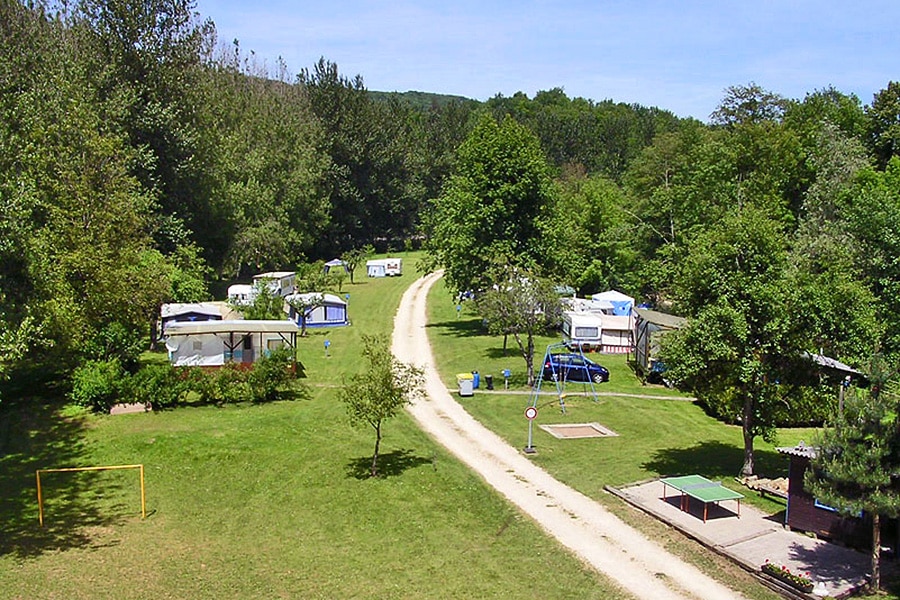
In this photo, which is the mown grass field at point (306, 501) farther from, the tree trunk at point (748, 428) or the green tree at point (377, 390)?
the green tree at point (377, 390)

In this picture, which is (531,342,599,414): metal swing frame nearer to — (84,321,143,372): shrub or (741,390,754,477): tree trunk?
(741,390,754,477): tree trunk

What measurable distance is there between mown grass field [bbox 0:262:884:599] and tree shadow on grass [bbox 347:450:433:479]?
9 centimetres

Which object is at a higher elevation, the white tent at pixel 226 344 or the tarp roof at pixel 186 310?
the tarp roof at pixel 186 310

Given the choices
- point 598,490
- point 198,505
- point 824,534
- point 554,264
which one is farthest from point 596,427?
point 554,264

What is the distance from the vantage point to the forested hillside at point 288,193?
22.6m

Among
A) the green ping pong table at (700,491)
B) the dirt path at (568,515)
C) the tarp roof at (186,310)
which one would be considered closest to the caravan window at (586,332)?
the dirt path at (568,515)

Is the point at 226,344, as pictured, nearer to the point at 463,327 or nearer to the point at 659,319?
the point at 463,327

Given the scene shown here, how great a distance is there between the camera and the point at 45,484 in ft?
69.0

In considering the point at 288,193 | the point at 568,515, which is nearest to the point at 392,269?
the point at 288,193

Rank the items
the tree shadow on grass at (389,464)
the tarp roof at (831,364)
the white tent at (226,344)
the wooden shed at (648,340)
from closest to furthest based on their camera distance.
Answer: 1. the tarp roof at (831,364)
2. the tree shadow on grass at (389,464)
3. the white tent at (226,344)
4. the wooden shed at (648,340)

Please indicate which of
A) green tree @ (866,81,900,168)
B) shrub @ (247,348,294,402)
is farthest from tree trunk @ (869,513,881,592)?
green tree @ (866,81,900,168)

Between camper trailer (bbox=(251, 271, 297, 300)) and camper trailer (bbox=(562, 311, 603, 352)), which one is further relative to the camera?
camper trailer (bbox=(251, 271, 297, 300))

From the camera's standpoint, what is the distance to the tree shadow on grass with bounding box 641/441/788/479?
21050 mm

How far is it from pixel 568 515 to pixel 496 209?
27.9 metres
